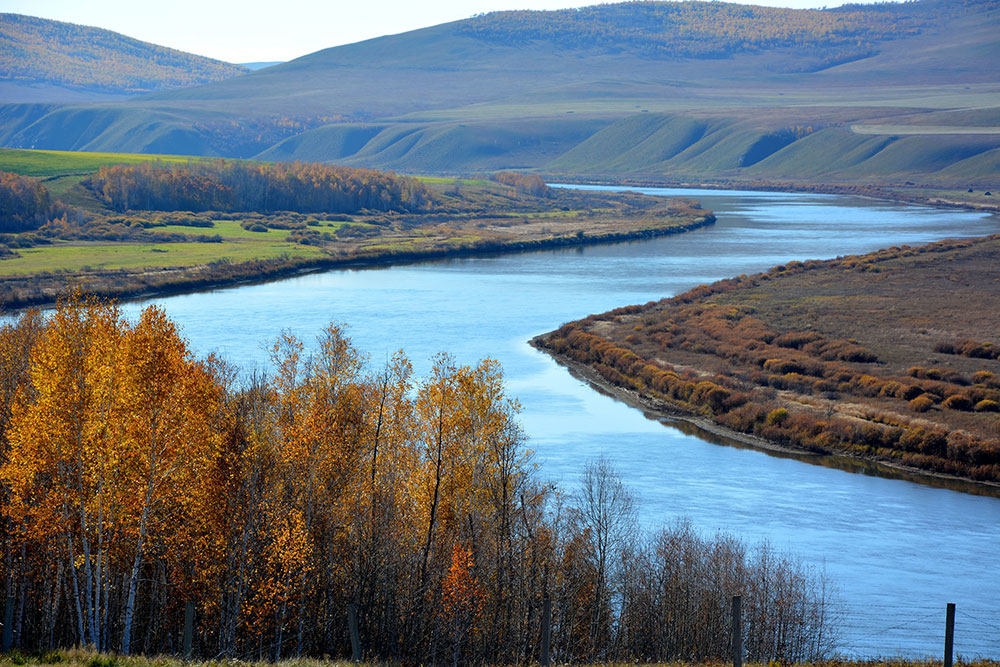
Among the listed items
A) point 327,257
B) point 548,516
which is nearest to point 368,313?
point 327,257

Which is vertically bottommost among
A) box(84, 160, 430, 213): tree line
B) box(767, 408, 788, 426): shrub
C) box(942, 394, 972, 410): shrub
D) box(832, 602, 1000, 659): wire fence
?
Result: box(832, 602, 1000, 659): wire fence

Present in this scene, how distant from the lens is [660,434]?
3384 cm

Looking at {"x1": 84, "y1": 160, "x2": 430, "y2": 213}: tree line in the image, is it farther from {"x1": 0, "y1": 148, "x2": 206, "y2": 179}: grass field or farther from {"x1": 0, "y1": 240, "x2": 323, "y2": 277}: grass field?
{"x1": 0, "y1": 240, "x2": 323, "y2": 277}: grass field

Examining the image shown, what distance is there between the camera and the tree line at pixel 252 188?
336ft

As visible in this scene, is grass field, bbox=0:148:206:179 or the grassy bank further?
grass field, bbox=0:148:206:179

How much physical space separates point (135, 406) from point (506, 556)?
679 cm

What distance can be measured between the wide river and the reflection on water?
7cm

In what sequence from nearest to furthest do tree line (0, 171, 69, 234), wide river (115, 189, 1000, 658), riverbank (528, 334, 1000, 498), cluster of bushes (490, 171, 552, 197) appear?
wide river (115, 189, 1000, 658)
riverbank (528, 334, 1000, 498)
tree line (0, 171, 69, 234)
cluster of bushes (490, 171, 552, 197)

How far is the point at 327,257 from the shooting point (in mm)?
76000

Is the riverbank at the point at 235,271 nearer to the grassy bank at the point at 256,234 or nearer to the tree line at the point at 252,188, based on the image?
the grassy bank at the point at 256,234

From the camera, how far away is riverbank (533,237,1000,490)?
3172cm

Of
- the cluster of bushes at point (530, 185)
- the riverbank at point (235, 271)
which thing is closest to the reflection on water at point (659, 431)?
the riverbank at point (235, 271)

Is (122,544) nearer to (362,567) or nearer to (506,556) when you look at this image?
(362,567)

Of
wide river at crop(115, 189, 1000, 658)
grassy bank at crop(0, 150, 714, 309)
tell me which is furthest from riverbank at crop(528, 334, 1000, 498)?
grassy bank at crop(0, 150, 714, 309)
